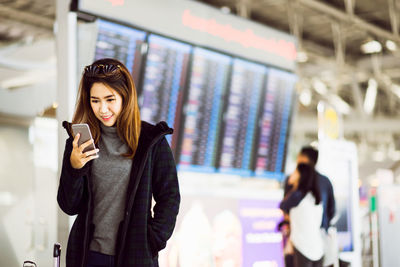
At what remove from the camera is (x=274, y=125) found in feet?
16.9

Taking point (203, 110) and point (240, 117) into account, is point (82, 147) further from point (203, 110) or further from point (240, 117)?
point (240, 117)

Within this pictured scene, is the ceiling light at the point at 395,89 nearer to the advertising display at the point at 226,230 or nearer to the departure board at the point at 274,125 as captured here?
Result: the departure board at the point at 274,125

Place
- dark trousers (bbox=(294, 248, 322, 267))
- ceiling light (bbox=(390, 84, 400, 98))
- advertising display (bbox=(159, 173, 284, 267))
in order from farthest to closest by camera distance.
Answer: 1. ceiling light (bbox=(390, 84, 400, 98))
2. dark trousers (bbox=(294, 248, 322, 267))
3. advertising display (bbox=(159, 173, 284, 267))

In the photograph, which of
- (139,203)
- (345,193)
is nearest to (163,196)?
(139,203)

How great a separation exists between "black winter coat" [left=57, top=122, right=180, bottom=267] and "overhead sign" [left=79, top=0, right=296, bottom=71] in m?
1.76

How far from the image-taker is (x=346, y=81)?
719 inches

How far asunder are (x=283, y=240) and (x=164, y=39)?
6.91ft

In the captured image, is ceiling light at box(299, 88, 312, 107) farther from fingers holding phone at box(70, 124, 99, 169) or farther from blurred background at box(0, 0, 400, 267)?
fingers holding phone at box(70, 124, 99, 169)

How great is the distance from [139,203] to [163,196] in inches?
4.8

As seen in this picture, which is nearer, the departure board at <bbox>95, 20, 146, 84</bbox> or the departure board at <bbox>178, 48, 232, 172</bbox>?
the departure board at <bbox>95, 20, 146, 84</bbox>

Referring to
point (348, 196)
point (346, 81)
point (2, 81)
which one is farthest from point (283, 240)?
point (346, 81)

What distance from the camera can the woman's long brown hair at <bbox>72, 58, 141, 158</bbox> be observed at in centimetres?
206

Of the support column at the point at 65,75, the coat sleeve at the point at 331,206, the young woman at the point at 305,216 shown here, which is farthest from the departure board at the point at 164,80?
the coat sleeve at the point at 331,206

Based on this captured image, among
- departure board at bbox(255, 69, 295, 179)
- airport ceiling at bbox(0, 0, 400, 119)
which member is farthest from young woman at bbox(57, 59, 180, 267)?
airport ceiling at bbox(0, 0, 400, 119)
